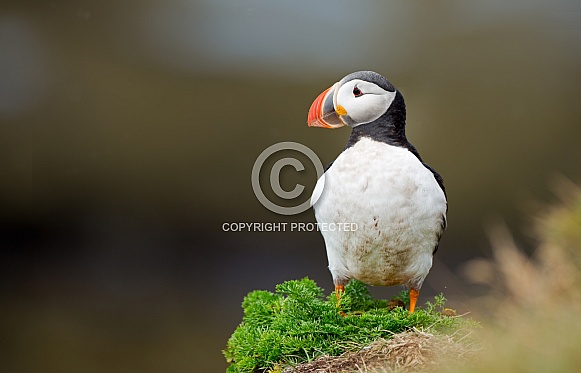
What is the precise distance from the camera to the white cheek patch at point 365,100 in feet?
8.76

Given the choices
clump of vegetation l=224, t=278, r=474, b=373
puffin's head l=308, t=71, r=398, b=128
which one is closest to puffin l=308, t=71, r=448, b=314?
puffin's head l=308, t=71, r=398, b=128

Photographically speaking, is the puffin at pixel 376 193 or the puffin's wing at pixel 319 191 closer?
the puffin at pixel 376 193

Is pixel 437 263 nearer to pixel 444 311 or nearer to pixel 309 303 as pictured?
pixel 444 311

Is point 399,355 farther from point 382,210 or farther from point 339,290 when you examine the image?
point 339,290

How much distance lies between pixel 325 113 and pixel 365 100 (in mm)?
183

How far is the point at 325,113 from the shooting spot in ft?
9.07

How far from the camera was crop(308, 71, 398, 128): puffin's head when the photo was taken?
267 centimetres

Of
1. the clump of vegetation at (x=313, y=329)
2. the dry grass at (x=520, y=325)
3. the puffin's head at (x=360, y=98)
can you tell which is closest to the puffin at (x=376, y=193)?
the puffin's head at (x=360, y=98)

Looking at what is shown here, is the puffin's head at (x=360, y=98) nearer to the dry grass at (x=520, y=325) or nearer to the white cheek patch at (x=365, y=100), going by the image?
the white cheek patch at (x=365, y=100)

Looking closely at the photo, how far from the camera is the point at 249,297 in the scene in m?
3.11

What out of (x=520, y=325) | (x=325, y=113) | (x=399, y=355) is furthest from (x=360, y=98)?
(x=520, y=325)

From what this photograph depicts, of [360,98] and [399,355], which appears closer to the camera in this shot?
[399,355]

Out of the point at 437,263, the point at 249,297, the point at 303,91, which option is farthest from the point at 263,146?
the point at 249,297

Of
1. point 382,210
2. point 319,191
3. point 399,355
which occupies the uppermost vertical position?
point 319,191
